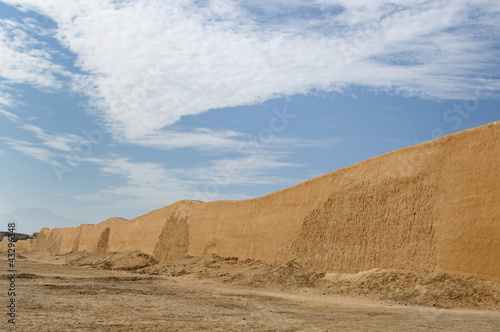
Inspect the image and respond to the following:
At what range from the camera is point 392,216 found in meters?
15.9

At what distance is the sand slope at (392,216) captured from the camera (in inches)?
→ 536

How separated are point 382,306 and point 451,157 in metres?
5.45

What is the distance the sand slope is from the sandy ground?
2134 millimetres

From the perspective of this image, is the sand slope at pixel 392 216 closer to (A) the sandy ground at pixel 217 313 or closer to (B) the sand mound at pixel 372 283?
(B) the sand mound at pixel 372 283

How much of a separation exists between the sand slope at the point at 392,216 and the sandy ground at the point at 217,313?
2134 mm

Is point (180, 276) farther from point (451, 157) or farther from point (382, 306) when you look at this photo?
point (451, 157)

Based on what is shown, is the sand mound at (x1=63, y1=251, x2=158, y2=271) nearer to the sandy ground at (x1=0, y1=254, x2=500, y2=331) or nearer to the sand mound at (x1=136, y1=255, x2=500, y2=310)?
the sand mound at (x1=136, y1=255, x2=500, y2=310)

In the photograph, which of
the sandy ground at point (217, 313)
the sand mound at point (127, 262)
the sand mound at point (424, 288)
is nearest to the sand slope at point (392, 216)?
the sand mound at point (424, 288)

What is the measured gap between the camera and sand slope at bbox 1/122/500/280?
13609mm

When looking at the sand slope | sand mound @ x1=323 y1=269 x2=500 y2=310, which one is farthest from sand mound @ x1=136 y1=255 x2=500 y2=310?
the sand slope

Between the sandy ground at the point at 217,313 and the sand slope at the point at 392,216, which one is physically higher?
the sand slope at the point at 392,216

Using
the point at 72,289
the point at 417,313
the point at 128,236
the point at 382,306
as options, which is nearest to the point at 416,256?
the point at 382,306

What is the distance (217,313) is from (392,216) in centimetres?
819

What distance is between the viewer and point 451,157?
14883mm
